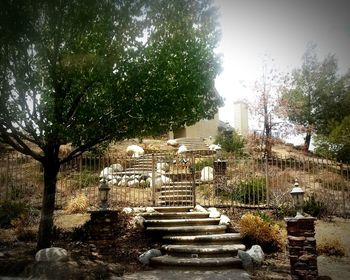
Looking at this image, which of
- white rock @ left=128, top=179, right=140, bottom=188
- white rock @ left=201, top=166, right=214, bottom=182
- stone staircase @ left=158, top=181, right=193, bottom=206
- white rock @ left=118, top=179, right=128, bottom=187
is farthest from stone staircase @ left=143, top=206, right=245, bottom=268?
white rock @ left=118, top=179, right=128, bottom=187

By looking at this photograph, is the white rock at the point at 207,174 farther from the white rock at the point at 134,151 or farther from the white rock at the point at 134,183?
the white rock at the point at 134,151

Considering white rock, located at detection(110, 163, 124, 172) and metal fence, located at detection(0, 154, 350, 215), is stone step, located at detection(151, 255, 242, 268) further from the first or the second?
white rock, located at detection(110, 163, 124, 172)

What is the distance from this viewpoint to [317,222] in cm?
1125

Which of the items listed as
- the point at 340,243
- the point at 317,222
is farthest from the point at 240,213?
the point at 340,243

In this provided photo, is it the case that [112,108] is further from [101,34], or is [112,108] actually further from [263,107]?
[263,107]

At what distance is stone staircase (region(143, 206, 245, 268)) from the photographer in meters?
7.98

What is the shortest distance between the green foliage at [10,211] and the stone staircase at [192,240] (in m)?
4.36

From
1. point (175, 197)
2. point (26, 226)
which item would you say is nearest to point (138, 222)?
point (175, 197)

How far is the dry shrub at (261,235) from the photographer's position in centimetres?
903

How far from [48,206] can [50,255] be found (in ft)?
4.64

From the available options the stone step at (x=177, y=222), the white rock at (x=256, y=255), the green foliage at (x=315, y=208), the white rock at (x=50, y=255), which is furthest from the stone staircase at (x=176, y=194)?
the white rock at (x=50, y=255)

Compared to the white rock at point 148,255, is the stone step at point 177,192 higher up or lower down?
higher up

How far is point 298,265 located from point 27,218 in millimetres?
8524

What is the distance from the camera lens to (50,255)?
25.2ft
